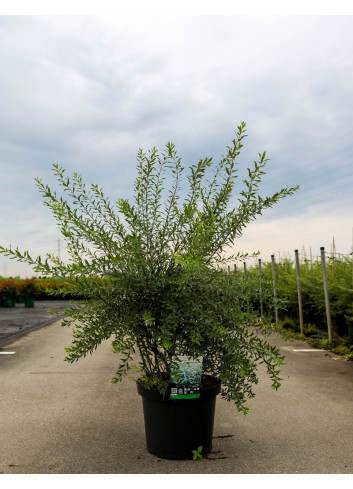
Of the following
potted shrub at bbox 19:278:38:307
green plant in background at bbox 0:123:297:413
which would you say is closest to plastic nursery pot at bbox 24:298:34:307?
potted shrub at bbox 19:278:38:307

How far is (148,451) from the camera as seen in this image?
3668 millimetres

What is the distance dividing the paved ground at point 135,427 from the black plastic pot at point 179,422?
3.9 inches

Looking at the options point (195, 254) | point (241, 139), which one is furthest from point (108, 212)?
point (241, 139)

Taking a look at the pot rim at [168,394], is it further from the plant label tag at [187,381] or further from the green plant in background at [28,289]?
the green plant in background at [28,289]

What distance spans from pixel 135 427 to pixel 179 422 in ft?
3.19

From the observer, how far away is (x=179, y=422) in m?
3.49

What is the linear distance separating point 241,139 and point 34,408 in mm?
3693

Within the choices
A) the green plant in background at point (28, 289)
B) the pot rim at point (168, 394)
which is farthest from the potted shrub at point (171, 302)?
the green plant in background at point (28, 289)

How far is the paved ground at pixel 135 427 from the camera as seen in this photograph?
343 centimetres

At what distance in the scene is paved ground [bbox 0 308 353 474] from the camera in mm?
3426

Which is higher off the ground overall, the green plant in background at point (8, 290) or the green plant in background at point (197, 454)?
the green plant in background at point (8, 290)

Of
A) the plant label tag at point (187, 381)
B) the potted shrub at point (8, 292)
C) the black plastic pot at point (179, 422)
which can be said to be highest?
the potted shrub at point (8, 292)

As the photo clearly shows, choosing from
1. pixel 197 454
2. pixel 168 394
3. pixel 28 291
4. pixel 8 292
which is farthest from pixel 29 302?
pixel 197 454

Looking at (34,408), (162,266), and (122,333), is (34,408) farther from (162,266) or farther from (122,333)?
(162,266)
